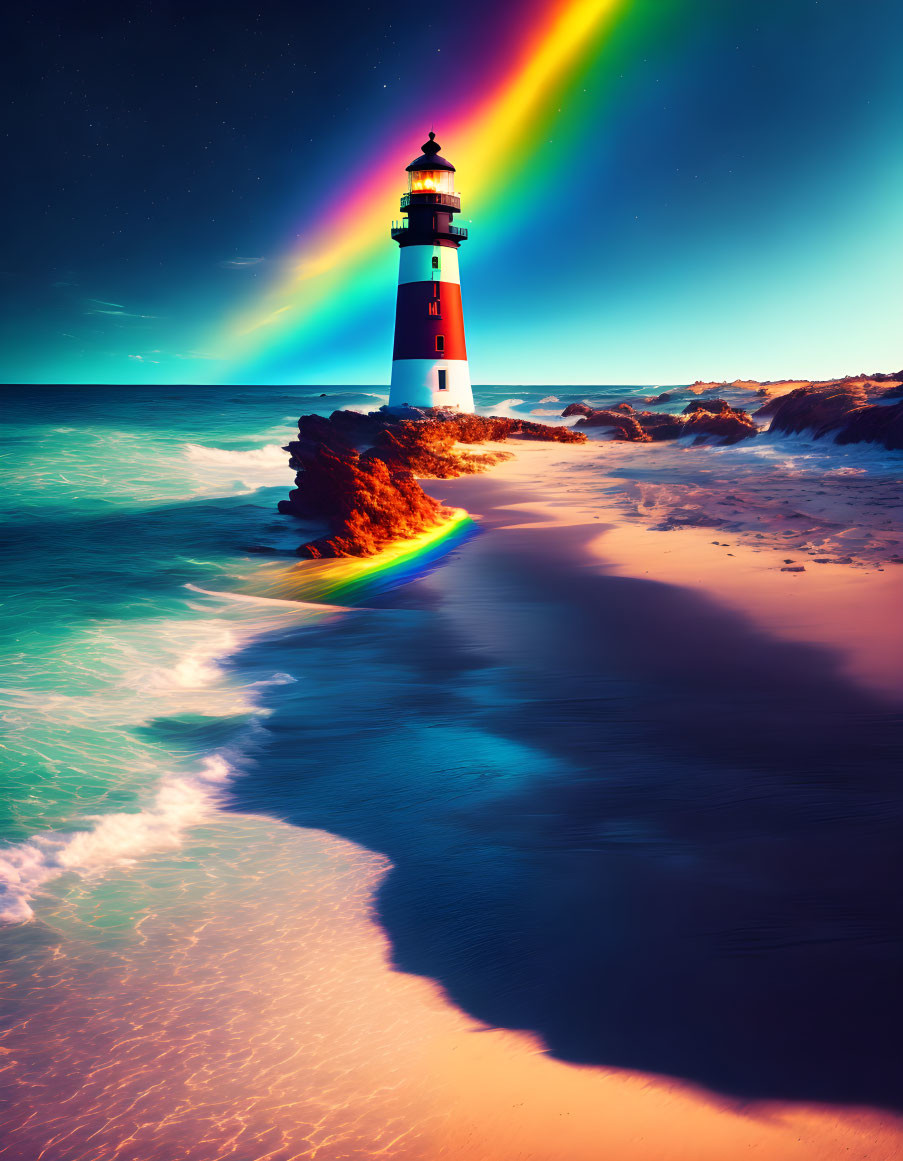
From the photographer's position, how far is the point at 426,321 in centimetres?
2745

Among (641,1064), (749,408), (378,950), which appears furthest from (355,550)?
(749,408)

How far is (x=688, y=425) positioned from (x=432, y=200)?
487 inches

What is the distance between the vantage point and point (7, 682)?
6.30 m

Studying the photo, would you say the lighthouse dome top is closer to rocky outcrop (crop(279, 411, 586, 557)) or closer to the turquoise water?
rocky outcrop (crop(279, 411, 586, 557))

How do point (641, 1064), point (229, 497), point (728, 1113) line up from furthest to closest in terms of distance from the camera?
point (229, 497) < point (641, 1064) < point (728, 1113)

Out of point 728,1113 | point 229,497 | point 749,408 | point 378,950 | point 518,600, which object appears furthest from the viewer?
point 749,408

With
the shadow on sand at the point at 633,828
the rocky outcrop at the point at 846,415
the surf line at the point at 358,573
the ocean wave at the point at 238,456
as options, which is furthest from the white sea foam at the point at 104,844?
the ocean wave at the point at 238,456

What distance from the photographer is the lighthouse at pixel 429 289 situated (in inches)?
1061

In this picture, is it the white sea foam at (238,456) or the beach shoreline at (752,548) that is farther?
the white sea foam at (238,456)

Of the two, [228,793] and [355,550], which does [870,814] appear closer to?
[228,793]

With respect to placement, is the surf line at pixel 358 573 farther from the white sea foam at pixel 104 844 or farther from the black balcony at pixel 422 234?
the black balcony at pixel 422 234

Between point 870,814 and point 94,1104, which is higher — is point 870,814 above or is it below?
above

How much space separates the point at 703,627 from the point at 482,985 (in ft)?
14.5

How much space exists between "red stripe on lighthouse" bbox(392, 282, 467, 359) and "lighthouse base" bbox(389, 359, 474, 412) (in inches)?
11.6
